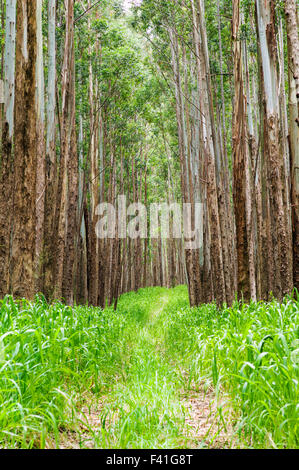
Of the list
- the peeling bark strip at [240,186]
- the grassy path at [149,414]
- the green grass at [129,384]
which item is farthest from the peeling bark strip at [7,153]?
the peeling bark strip at [240,186]

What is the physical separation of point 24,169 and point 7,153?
5.84 ft

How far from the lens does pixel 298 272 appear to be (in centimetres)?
537

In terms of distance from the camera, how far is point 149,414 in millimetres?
3213

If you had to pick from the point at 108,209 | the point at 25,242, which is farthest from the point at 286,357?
the point at 108,209

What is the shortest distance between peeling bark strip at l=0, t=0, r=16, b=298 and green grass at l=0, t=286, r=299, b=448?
1.88m

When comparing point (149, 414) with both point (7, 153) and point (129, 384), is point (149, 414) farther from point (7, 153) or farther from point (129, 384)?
point (7, 153)

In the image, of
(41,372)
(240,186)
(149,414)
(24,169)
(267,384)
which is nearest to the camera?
(267,384)

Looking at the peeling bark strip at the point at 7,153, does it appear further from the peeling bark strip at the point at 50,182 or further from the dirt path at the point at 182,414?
the dirt path at the point at 182,414

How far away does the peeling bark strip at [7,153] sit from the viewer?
6.47 metres

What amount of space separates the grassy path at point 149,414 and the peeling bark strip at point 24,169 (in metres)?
1.74

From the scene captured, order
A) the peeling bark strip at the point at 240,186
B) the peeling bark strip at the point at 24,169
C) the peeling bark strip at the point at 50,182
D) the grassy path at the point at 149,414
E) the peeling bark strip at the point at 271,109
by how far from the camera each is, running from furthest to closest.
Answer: the peeling bark strip at the point at 50,182
the peeling bark strip at the point at 240,186
the peeling bark strip at the point at 271,109
the peeling bark strip at the point at 24,169
the grassy path at the point at 149,414

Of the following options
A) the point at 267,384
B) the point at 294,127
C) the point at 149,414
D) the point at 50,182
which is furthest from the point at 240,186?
the point at 267,384

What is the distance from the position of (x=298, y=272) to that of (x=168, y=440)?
3375 millimetres
